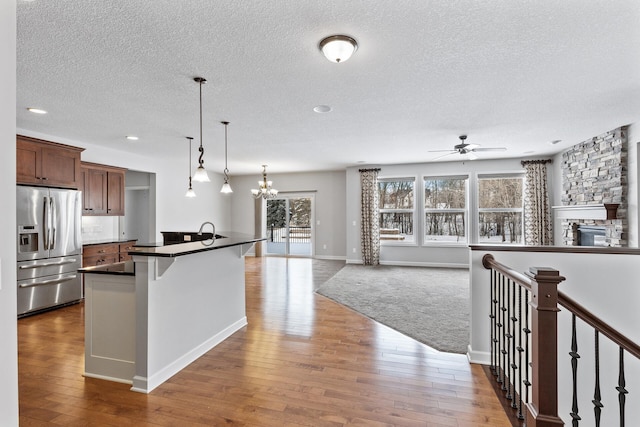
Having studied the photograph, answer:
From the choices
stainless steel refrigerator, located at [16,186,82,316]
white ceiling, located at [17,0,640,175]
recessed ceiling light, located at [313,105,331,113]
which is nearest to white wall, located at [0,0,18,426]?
white ceiling, located at [17,0,640,175]

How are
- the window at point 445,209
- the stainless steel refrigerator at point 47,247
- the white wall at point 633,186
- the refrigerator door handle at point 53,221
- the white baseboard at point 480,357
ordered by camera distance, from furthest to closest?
the window at point 445,209 < the refrigerator door handle at point 53,221 < the white wall at point 633,186 < the stainless steel refrigerator at point 47,247 < the white baseboard at point 480,357

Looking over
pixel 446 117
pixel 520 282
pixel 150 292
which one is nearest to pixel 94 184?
pixel 150 292

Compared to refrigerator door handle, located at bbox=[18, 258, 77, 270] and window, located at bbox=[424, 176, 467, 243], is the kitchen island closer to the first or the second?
refrigerator door handle, located at bbox=[18, 258, 77, 270]

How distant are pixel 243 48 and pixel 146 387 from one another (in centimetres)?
276

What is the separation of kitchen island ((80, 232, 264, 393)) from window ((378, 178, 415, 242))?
5940 millimetres

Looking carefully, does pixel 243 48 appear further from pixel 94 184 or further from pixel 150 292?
pixel 94 184

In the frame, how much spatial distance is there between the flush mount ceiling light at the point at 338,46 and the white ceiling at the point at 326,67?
0.05 m

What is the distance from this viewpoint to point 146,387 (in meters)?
2.45

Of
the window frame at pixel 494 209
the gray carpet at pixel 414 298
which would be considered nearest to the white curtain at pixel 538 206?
the window frame at pixel 494 209

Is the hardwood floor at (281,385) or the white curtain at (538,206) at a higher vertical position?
the white curtain at (538,206)

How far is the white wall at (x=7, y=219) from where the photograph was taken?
113 cm

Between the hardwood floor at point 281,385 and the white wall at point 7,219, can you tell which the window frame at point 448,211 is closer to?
the hardwood floor at point 281,385

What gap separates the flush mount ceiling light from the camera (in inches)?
86.8

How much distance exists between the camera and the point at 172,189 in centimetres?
746
